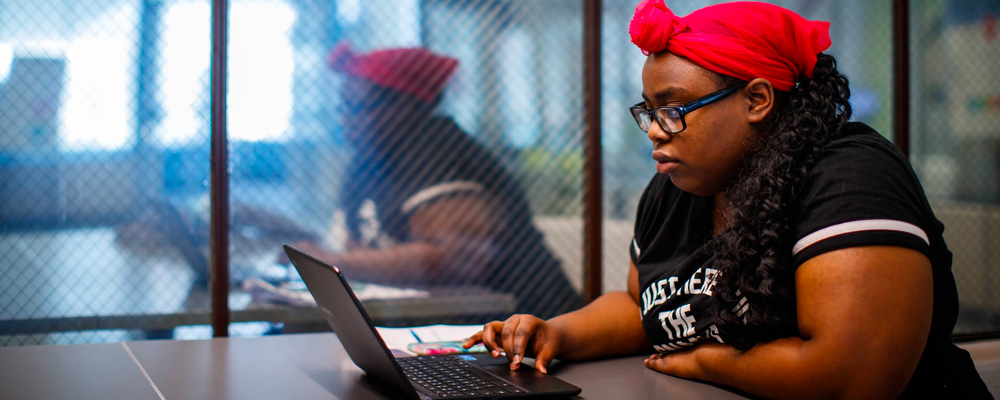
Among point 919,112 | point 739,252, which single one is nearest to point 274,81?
point 739,252

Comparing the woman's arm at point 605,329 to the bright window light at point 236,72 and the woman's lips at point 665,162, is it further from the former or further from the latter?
the bright window light at point 236,72

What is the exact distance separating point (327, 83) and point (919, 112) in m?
2.08

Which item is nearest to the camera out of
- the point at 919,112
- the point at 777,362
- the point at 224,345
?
the point at 777,362

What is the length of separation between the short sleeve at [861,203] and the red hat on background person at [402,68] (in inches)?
66.8

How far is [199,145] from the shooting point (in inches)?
92.7

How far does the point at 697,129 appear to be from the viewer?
112cm

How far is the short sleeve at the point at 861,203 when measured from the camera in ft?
3.00

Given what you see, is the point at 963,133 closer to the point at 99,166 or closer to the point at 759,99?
the point at 759,99

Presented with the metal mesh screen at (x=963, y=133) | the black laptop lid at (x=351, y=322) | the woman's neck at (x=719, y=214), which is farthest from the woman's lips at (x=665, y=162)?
the metal mesh screen at (x=963, y=133)

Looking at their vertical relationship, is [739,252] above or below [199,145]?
below

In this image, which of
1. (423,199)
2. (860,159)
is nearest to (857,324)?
(860,159)

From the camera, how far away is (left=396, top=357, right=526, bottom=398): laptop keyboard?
984mm

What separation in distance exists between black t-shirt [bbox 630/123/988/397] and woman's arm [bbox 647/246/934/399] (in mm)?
20

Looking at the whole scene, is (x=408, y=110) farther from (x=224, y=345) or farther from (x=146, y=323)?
(x=224, y=345)
